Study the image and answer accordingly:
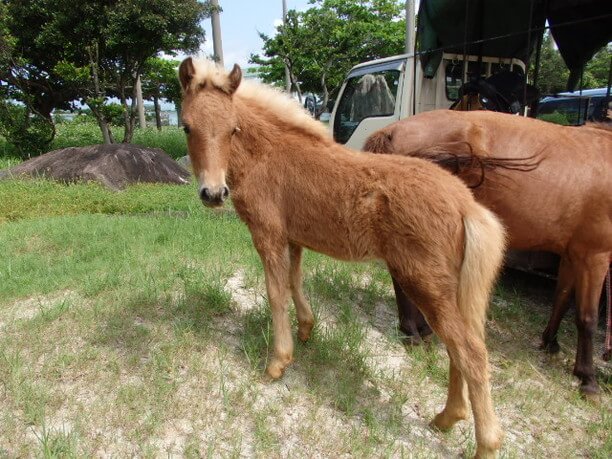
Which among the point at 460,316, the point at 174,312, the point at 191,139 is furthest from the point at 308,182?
the point at 174,312

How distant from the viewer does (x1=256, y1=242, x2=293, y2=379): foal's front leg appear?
290 centimetres

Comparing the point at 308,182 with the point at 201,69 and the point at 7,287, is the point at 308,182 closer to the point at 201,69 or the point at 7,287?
the point at 201,69

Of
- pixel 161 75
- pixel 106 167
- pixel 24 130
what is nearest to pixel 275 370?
pixel 106 167

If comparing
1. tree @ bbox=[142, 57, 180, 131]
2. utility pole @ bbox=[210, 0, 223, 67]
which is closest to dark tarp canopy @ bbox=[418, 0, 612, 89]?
utility pole @ bbox=[210, 0, 223, 67]

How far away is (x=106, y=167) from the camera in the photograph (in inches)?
382

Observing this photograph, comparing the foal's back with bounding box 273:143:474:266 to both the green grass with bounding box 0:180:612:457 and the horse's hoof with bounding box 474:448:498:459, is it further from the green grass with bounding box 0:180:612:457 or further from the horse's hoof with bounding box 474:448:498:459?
the horse's hoof with bounding box 474:448:498:459

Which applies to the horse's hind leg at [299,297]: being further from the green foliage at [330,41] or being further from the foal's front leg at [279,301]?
the green foliage at [330,41]

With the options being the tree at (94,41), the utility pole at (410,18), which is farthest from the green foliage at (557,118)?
the tree at (94,41)

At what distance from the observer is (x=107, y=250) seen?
15.4ft

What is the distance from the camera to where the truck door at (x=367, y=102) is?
21.7ft

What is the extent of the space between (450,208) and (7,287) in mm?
3490

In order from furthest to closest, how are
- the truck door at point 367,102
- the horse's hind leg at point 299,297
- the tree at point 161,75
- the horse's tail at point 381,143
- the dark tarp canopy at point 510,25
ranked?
the tree at point 161,75 → the truck door at point 367,102 → the dark tarp canopy at point 510,25 → the horse's tail at point 381,143 → the horse's hind leg at point 299,297

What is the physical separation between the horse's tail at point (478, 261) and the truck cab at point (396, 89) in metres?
3.49

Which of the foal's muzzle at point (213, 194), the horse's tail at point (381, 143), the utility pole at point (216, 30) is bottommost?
the foal's muzzle at point (213, 194)
